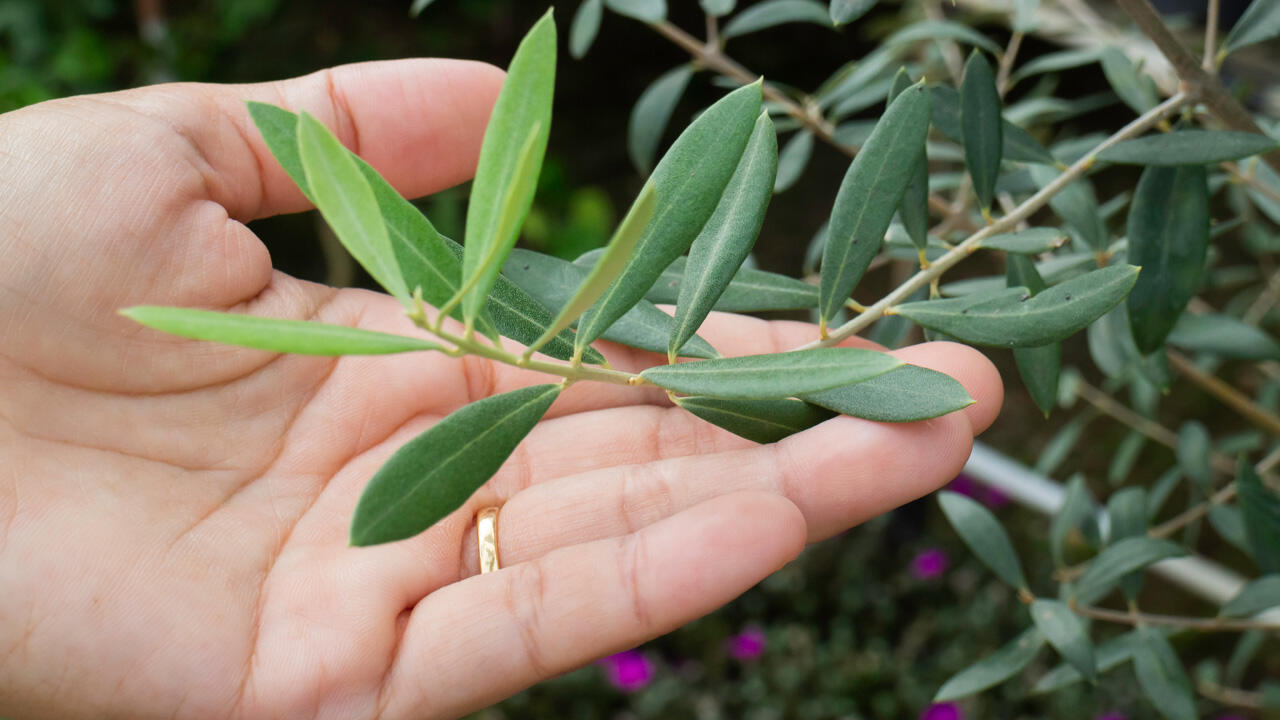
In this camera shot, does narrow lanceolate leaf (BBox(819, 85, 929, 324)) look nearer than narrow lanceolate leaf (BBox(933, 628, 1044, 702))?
Yes

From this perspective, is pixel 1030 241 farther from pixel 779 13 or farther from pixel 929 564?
pixel 929 564

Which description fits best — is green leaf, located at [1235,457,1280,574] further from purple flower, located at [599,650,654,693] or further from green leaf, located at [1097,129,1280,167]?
purple flower, located at [599,650,654,693]

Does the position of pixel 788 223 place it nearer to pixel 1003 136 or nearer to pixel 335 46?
pixel 335 46

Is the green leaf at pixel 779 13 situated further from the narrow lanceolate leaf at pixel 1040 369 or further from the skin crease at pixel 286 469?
the narrow lanceolate leaf at pixel 1040 369

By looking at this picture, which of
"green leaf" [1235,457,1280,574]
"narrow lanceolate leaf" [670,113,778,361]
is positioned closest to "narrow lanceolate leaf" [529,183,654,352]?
"narrow lanceolate leaf" [670,113,778,361]

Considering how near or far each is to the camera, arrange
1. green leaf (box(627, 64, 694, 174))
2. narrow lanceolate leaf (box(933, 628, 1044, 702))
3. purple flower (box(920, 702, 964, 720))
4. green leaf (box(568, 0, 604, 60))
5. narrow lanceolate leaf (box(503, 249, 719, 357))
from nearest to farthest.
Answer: narrow lanceolate leaf (box(503, 249, 719, 357))
narrow lanceolate leaf (box(933, 628, 1044, 702))
green leaf (box(568, 0, 604, 60))
green leaf (box(627, 64, 694, 174))
purple flower (box(920, 702, 964, 720))

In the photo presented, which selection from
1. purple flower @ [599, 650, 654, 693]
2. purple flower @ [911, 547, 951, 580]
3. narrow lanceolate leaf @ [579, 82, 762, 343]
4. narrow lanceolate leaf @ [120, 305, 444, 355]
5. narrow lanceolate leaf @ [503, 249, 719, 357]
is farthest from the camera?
purple flower @ [911, 547, 951, 580]

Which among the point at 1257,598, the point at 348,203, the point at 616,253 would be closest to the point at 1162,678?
the point at 1257,598
